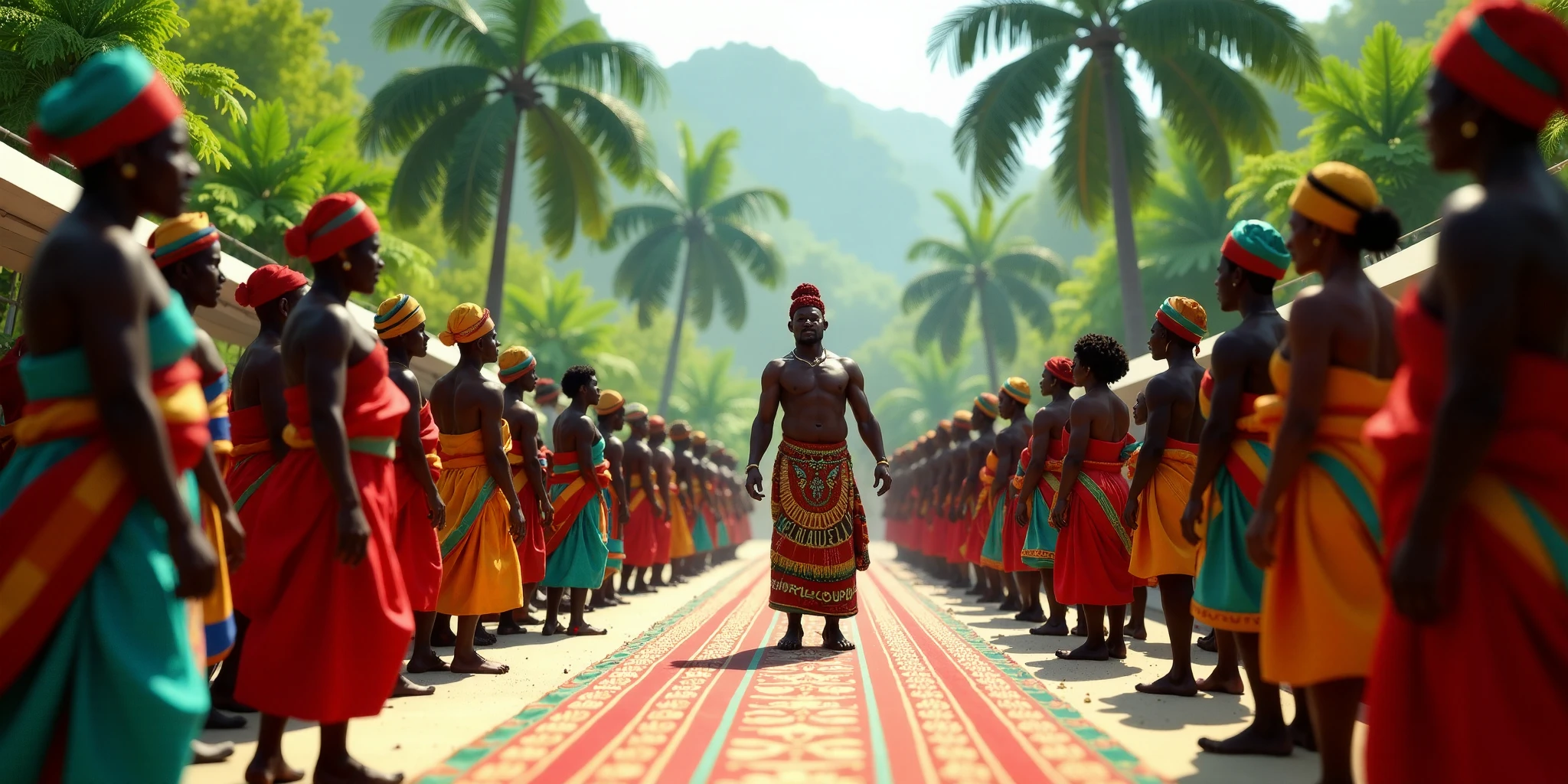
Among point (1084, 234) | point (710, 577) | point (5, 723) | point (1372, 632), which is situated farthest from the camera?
point (1084, 234)

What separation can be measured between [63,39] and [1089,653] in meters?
14.2

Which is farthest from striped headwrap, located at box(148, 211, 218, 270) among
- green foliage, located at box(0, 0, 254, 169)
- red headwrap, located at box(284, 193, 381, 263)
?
green foliage, located at box(0, 0, 254, 169)

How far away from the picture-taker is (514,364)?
8.48 metres

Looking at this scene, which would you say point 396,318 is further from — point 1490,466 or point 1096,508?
point 1490,466

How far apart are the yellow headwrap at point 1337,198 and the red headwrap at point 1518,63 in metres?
0.89

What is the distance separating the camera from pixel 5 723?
2.61 m

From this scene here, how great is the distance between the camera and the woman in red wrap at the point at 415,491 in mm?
5215

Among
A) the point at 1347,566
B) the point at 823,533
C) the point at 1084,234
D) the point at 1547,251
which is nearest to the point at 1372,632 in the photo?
the point at 1347,566

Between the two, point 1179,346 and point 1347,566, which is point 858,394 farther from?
point 1347,566

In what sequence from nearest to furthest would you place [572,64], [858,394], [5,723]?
[5,723] → [858,394] → [572,64]

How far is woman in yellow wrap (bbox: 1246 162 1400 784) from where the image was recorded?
127 inches

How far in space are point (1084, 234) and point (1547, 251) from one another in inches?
3054

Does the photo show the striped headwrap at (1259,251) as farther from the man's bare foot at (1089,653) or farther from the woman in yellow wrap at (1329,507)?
the man's bare foot at (1089,653)

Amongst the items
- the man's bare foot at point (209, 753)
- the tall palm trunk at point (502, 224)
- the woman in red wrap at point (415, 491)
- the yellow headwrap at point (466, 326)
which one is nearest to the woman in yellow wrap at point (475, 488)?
the yellow headwrap at point (466, 326)
